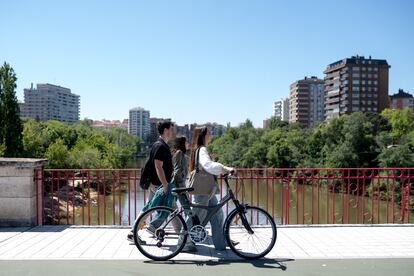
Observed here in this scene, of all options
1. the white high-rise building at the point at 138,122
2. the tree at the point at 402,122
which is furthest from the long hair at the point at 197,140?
the white high-rise building at the point at 138,122

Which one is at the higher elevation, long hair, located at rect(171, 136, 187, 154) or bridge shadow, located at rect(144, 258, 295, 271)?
long hair, located at rect(171, 136, 187, 154)

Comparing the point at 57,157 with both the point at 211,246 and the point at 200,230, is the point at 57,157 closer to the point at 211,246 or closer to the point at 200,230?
the point at 211,246

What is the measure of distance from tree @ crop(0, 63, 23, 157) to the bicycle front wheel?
3357 cm

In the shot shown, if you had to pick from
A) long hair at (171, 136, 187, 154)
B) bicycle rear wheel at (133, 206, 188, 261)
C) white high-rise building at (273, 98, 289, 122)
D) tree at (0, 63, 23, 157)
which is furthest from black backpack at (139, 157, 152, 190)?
white high-rise building at (273, 98, 289, 122)

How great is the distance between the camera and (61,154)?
44312 mm

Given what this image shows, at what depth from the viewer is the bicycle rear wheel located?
546 centimetres

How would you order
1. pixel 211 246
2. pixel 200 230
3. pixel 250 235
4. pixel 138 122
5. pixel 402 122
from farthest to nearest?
pixel 138 122 → pixel 402 122 → pixel 211 246 → pixel 250 235 → pixel 200 230

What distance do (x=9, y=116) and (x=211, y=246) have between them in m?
34.1

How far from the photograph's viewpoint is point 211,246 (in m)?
6.07

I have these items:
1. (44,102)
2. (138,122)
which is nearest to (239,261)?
(44,102)

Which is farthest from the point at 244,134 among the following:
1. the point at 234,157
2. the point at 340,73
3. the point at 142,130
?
the point at 142,130

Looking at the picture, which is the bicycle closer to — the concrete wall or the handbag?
the handbag

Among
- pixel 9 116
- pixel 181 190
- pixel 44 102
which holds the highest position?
pixel 44 102

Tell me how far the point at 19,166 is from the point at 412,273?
594cm
